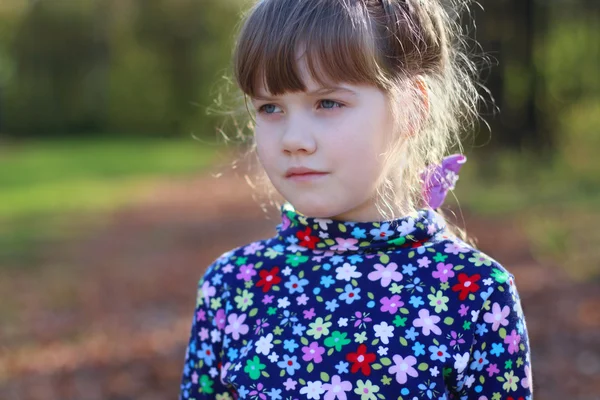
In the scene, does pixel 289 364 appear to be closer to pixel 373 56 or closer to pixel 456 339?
pixel 456 339

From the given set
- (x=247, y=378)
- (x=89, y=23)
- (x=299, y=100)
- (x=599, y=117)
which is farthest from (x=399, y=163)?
(x=89, y=23)

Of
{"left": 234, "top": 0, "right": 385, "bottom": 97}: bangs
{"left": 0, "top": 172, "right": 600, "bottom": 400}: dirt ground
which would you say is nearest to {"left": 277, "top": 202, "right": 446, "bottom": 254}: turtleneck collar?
{"left": 234, "top": 0, "right": 385, "bottom": 97}: bangs

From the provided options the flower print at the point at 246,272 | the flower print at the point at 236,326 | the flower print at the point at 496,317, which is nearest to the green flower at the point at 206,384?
the flower print at the point at 236,326

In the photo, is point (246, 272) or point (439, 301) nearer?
point (439, 301)

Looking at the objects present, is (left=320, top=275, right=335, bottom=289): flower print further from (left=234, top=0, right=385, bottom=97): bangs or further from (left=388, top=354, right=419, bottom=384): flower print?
(left=234, top=0, right=385, bottom=97): bangs

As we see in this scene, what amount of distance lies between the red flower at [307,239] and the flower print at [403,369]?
0.33 meters

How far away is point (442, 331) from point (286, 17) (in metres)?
0.73

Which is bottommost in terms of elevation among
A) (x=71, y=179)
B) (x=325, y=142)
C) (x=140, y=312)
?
(x=71, y=179)

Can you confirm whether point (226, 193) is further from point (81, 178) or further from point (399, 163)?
point (399, 163)

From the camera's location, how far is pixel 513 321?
65.6 inches

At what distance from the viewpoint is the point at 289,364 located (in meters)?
1.72

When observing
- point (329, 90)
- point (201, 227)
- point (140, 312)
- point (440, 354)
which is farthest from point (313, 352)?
point (201, 227)

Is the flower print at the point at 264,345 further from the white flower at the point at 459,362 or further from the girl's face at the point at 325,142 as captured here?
the white flower at the point at 459,362

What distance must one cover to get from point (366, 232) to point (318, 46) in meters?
0.42
